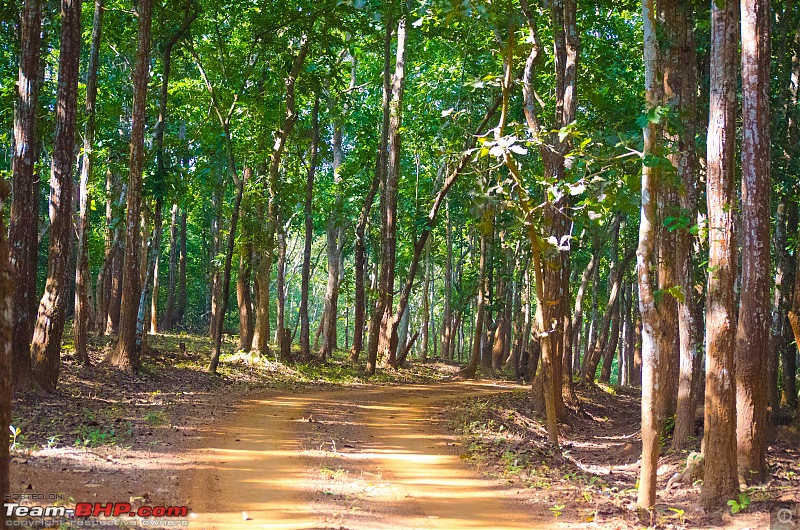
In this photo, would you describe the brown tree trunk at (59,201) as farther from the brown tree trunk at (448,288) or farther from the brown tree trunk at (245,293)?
the brown tree trunk at (448,288)

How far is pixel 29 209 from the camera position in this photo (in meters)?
11.8

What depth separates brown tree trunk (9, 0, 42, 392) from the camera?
11594mm

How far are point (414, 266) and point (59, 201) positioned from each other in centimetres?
1264

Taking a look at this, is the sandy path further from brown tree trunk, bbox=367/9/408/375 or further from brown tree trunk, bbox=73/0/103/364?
brown tree trunk, bbox=367/9/408/375

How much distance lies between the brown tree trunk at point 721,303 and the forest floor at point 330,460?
47 centimetres

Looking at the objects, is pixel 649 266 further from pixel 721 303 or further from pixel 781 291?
pixel 781 291

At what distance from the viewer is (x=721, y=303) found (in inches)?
332

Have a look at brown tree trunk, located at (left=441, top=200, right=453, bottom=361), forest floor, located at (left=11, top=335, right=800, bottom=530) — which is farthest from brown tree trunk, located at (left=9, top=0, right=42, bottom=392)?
brown tree trunk, located at (left=441, top=200, right=453, bottom=361)

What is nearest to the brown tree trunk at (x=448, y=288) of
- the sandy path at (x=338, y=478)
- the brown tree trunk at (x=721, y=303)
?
the sandy path at (x=338, y=478)

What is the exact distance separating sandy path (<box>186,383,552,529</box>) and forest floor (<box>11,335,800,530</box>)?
0.09 ft

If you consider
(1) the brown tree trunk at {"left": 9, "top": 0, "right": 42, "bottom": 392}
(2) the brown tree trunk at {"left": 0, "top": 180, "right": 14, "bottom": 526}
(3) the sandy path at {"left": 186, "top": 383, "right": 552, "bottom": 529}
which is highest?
(1) the brown tree trunk at {"left": 9, "top": 0, "right": 42, "bottom": 392}

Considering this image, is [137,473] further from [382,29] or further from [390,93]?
[382,29]

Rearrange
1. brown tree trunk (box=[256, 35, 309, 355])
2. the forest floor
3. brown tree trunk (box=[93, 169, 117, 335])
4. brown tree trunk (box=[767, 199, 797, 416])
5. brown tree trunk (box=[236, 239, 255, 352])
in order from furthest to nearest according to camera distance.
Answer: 1. brown tree trunk (box=[93, 169, 117, 335])
2. brown tree trunk (box=[236, 239, 255, 352])
3. brown tree trunk (box=[256, 35, 309, 355])
4. brown tree trunk (box=[767, 199, 797, 416])
5. the forest floor

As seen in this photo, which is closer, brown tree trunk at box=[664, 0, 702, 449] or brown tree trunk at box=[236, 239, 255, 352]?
brown tree trunk at box=[664, 0, 702, 449]
